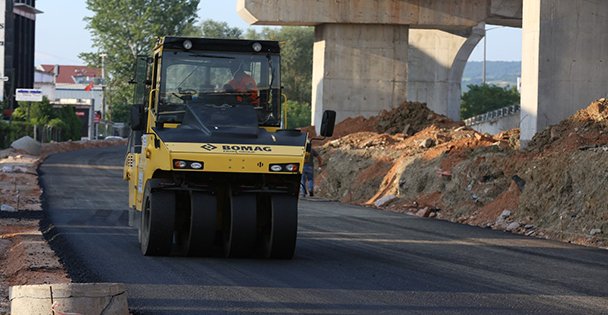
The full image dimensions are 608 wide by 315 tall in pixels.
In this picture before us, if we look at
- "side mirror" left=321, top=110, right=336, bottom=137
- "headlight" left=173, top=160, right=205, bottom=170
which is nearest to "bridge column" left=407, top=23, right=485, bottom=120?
"side mirror" left=321, top=110, right=336, bottom=137

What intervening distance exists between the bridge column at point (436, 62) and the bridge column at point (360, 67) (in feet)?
39.2

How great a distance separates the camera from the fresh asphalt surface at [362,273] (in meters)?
12.6

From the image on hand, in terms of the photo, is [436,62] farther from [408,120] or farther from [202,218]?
[202,218]

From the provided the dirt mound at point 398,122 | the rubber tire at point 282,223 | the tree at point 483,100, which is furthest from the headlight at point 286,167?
the tree at point 483,100

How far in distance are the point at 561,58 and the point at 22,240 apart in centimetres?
1615

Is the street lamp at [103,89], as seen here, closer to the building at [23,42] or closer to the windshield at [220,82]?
the building at [23,42]

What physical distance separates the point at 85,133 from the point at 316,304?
11855 cm

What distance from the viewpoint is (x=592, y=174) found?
966 inches

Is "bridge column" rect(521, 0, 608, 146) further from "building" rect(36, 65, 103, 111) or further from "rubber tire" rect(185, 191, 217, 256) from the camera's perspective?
"building" rect(36, 65, 103, 111)

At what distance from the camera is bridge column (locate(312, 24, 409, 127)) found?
47688mm

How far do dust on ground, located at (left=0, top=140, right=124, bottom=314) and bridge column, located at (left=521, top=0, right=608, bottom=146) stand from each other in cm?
1247

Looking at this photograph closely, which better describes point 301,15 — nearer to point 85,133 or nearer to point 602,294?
point 602,294

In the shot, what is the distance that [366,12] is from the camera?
154 ft

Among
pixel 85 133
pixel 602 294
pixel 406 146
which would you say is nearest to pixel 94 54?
pixel 85 133
